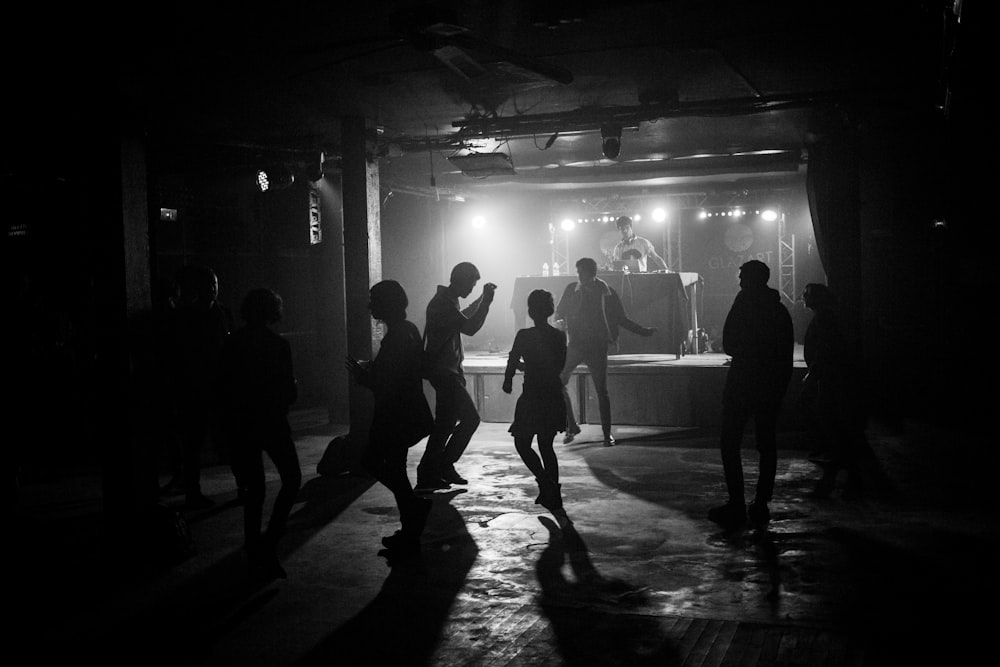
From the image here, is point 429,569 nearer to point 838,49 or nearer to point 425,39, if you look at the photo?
point 425,39

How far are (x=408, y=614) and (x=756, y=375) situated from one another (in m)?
2.97

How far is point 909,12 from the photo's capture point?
Answer: 673cm

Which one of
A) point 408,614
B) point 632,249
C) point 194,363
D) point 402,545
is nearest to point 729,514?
point 402,545

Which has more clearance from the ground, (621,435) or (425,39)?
(425,39)

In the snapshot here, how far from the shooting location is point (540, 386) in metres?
6.23

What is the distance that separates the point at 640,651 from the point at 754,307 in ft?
9.59

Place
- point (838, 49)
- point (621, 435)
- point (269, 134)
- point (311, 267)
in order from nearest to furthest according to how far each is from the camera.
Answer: point (838, 49) < point (621, 435) < point (269, 134) < point (311, 267)

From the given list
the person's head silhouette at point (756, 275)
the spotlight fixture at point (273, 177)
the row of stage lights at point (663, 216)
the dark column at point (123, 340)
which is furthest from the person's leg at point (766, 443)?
the row of stage lights at point (663, 216)

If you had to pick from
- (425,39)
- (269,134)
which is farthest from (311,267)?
(425,39)

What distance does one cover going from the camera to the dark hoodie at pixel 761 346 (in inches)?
229

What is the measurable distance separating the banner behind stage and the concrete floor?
13935 mm

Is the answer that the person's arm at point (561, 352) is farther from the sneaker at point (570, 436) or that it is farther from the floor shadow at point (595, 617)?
the sneaker at point (570, 436)

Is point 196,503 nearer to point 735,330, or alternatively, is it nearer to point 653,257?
point 735,330

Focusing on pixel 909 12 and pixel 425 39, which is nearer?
pixel 425 39
